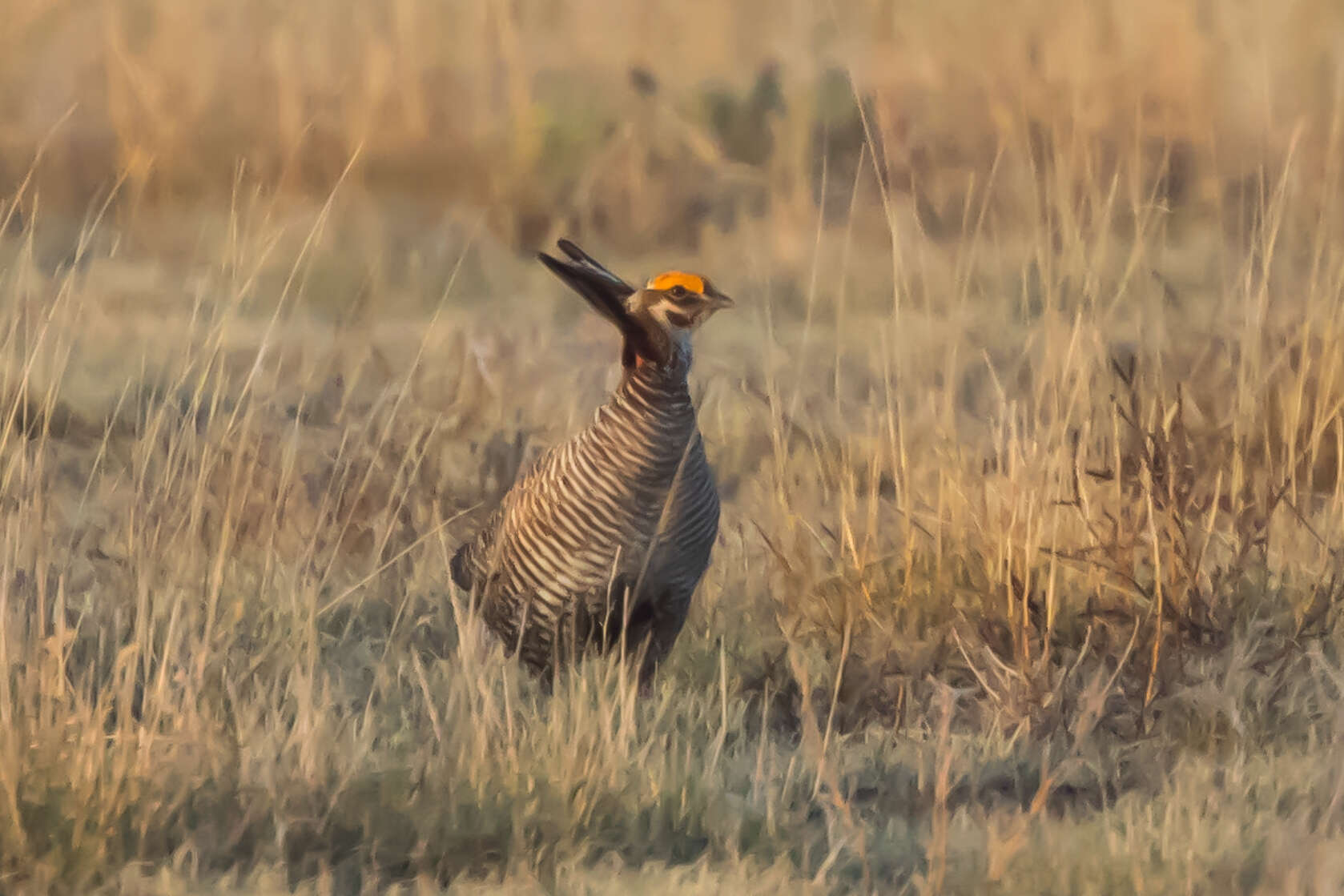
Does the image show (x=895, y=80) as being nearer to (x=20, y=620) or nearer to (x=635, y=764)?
(x=635, y=764)

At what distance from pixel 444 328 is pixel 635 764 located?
384 centimetres

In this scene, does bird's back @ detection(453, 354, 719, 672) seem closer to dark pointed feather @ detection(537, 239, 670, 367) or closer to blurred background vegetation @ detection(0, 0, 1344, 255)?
dark pointed feather @ detection(537, 239, 670, 367)

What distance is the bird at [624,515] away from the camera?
3717 mm

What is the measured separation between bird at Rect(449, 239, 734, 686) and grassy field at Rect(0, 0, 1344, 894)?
0.51 feet

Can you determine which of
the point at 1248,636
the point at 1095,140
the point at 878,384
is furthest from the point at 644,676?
the point at 878,384

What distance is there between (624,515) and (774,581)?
75cm

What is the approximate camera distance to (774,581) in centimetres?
437

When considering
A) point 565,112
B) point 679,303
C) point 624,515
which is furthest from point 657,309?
point 565,112

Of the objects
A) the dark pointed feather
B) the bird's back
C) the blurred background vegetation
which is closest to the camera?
the bird's back

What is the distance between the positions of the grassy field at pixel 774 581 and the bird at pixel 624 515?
16 centimetres

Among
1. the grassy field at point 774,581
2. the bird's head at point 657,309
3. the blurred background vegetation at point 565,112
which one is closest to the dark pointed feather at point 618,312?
the bird's head at point 657,309

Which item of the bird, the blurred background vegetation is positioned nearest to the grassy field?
the bird

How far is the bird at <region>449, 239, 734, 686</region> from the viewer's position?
3.72 metres

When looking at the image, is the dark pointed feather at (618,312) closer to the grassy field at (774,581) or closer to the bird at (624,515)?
the bird at (624,515)
